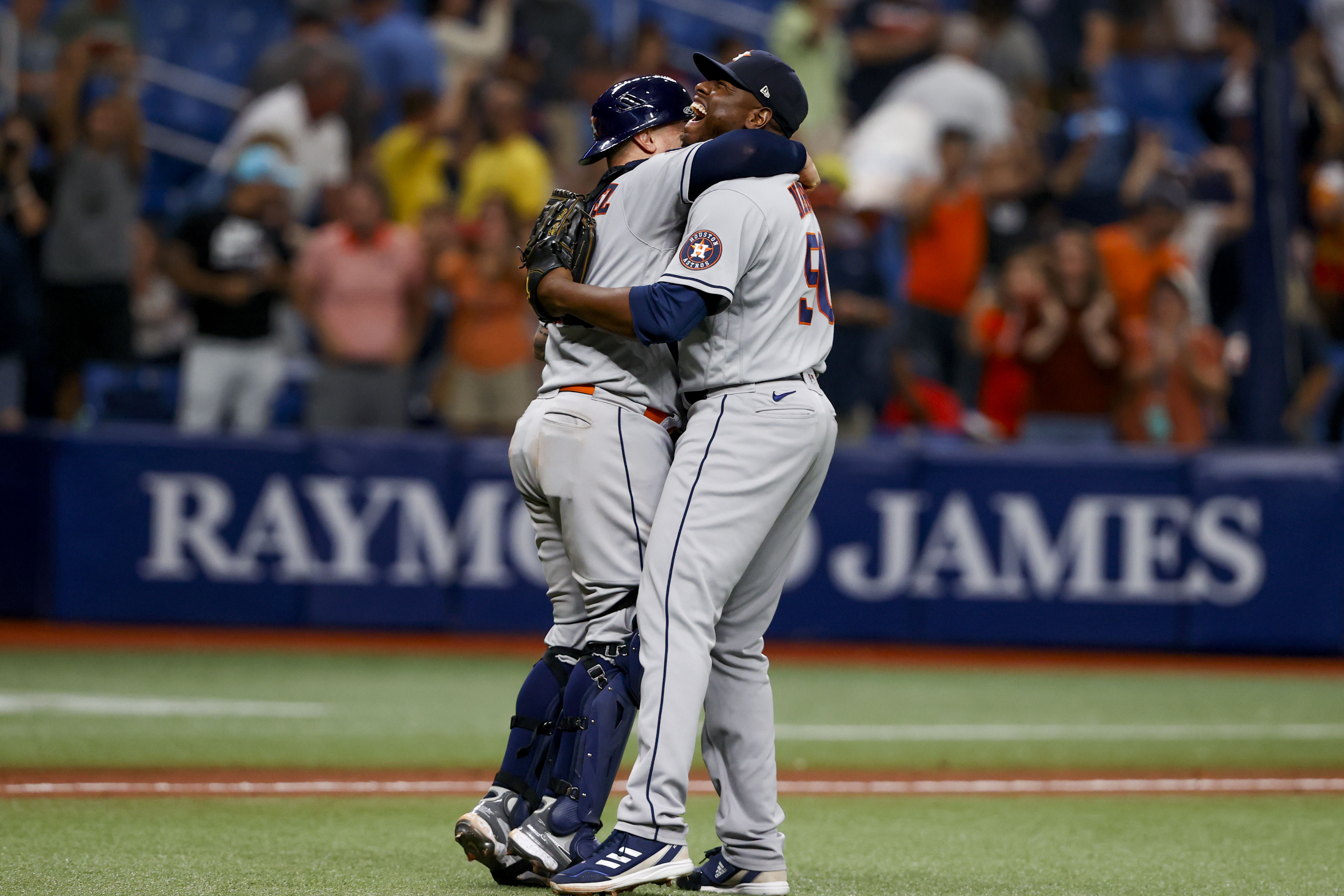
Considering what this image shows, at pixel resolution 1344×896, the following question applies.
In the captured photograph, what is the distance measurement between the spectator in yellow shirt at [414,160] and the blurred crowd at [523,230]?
2 centimetres

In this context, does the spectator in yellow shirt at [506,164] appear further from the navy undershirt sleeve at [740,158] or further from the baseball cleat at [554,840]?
the baseball cleat at [554,840]

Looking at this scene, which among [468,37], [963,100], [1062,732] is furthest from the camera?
[468,37]

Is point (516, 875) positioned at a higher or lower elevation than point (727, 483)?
lower

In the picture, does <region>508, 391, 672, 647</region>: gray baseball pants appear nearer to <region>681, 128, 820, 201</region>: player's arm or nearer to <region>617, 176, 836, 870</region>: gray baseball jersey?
<region>617, 176, 836, 870</region>: gray baseball jersey

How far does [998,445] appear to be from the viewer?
35.1 feet

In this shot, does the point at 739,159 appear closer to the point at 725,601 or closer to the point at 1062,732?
the point at 725,601

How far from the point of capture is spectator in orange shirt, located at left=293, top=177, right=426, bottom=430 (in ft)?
37.4

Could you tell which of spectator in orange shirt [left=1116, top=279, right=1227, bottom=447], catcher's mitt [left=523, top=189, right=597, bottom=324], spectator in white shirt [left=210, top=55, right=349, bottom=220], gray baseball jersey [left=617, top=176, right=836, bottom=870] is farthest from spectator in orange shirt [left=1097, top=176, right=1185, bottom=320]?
catcher's mitt [left=523, top=189, right=597, bottom=324]

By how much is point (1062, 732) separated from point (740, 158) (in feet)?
14.7

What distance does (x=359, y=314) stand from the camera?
1143 cm

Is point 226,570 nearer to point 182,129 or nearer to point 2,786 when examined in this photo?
point 2,786

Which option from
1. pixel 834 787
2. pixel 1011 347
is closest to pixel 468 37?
pixel 1011 347

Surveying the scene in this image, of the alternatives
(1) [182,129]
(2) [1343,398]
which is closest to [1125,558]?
(2) [1343,398]

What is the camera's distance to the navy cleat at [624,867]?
4125mm
